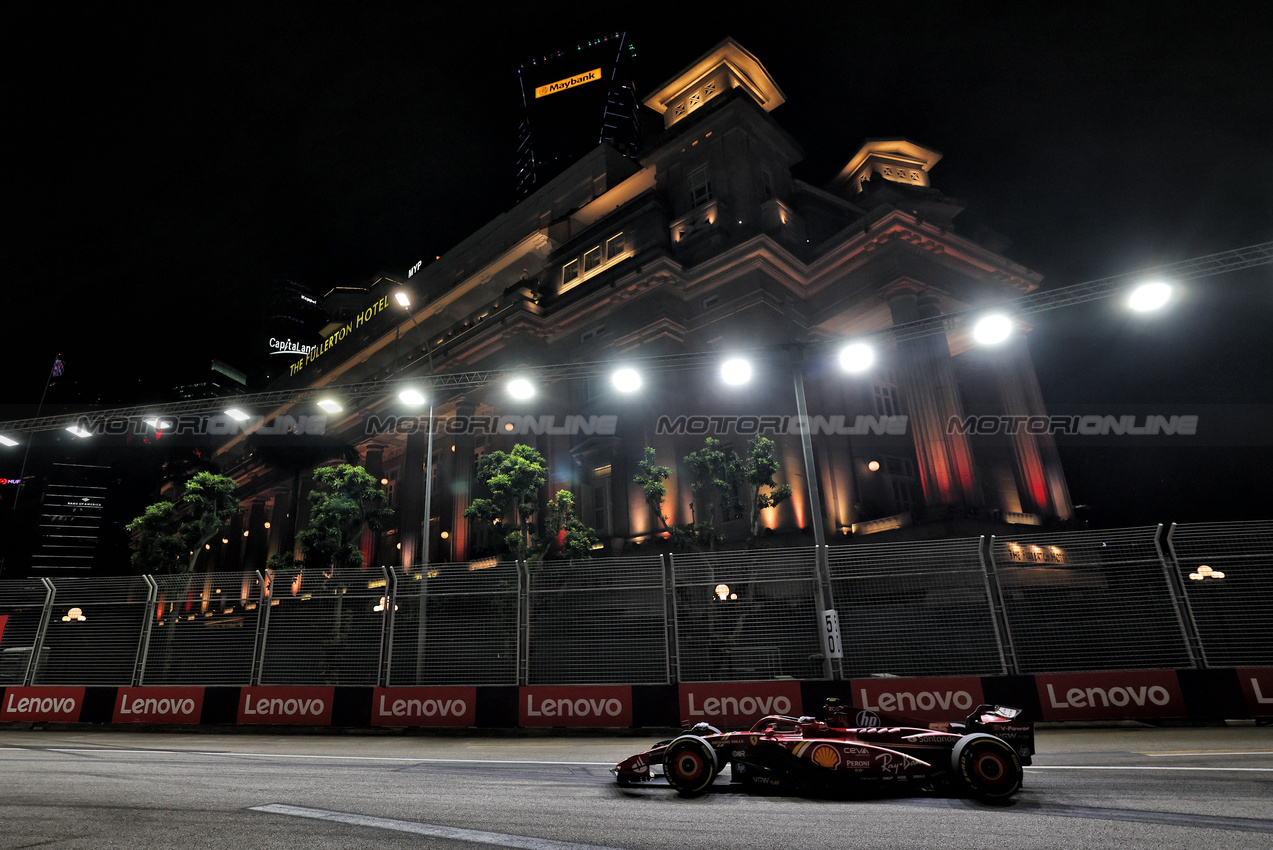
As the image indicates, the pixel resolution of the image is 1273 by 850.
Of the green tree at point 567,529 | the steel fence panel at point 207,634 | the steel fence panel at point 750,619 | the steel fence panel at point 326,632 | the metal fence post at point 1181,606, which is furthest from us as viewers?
the green tree at point 567,529

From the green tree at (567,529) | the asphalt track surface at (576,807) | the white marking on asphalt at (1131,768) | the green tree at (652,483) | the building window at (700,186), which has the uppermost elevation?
the building window at (700,186)

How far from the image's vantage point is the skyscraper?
77.0 m

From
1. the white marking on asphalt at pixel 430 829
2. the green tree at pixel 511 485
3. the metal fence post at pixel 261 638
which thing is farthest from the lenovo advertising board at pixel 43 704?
the white marking on asphalt at pixel 430 829

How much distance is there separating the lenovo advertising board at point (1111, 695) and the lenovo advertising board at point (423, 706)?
1109 centimetres

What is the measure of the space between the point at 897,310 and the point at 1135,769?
24119 millimetres

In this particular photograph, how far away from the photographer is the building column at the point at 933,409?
2538 cm

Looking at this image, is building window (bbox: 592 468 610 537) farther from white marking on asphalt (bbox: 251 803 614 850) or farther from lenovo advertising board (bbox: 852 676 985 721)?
white marking on asphalt (bbox: 251 803 614 850)

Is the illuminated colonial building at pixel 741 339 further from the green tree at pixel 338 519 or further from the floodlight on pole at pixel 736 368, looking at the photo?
the floodlight on pole at pixel 736 368

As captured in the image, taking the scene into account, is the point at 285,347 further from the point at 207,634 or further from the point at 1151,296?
the point at 1151,296

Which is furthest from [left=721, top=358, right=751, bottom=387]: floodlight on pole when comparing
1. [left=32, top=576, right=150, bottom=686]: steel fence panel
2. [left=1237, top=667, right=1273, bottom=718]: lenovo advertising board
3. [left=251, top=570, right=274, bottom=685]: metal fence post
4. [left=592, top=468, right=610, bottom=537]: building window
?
[left=592, top=468, right=610, bottom=537]: building window

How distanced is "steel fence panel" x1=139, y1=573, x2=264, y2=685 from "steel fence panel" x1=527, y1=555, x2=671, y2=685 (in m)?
6.83

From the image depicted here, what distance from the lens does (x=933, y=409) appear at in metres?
26.8

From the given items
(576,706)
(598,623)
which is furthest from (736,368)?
(576,706)

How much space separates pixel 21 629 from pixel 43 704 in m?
1.91
